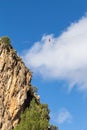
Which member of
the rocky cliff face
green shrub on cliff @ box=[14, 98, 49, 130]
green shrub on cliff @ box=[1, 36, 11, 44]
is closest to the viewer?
green shrub on cliff @ box=[14, 98, 49, 130]

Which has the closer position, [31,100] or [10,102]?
[10,102]

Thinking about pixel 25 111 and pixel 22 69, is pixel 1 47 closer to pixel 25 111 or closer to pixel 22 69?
pixel 22 69

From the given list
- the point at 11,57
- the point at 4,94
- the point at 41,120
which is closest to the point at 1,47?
the point at 11,57

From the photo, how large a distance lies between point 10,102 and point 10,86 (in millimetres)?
4202

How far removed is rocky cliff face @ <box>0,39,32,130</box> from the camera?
138 metres

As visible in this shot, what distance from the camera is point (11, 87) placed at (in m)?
142

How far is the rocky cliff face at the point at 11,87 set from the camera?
138 meters

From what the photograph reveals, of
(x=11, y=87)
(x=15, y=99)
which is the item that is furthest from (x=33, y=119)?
(x=11, y=87)

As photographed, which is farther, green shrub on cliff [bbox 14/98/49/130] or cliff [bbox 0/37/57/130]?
cliff [bbox 0/37/57/130]

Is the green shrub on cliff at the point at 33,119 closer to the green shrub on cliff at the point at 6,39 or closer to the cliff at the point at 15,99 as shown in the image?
the cliff at the point at 15,99

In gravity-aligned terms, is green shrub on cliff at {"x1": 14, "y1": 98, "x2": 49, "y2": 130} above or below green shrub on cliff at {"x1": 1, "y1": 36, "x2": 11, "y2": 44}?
below

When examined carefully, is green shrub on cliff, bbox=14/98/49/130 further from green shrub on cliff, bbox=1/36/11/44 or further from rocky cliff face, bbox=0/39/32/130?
green shrub on cliff, bbox=1/36/11/44

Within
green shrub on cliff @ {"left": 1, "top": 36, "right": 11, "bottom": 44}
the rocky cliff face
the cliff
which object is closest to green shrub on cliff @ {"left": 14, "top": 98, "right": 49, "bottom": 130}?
the cliff

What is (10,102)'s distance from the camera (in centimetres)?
14075
